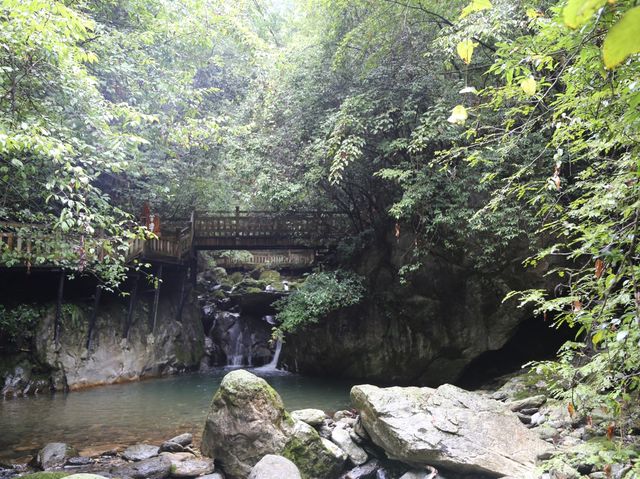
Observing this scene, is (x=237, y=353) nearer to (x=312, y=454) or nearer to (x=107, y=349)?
(x=107, y=349)

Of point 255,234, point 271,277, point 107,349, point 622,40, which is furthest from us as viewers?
point 271,277

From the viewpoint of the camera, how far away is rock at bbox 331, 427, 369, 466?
19.4 feet

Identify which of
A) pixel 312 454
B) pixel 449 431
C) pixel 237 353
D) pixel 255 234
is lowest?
pixel 312 454

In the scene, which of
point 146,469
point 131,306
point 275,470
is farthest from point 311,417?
point 131,306

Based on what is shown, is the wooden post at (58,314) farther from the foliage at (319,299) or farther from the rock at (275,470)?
the rock at (275,470)

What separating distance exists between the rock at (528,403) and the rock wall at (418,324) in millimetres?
2702

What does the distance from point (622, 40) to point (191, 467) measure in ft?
20.6

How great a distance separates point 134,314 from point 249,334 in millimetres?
3869

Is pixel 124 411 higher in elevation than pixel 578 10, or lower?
lower

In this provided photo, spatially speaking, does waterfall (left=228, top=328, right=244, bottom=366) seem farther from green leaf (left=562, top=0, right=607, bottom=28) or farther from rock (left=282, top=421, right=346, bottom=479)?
green leaf (left=562, top=0, right=607, bottom=28)

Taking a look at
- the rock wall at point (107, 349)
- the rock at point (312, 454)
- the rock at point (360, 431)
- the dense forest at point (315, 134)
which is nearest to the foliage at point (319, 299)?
the dense forest at point (315, 134)

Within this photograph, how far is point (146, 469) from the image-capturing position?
5715 millimetres

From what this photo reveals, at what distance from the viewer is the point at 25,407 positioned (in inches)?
352

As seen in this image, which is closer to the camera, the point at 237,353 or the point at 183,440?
the point at 183,440
